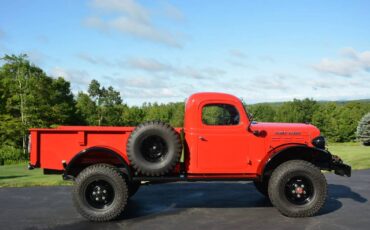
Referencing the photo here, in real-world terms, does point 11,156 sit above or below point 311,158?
below

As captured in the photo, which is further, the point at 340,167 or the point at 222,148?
the point at 340,167

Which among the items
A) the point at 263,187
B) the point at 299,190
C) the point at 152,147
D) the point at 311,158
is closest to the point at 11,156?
the point at 263,187

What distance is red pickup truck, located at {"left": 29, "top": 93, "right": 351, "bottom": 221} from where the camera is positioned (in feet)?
22.5

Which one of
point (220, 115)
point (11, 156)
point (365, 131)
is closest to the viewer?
point (220, 115)

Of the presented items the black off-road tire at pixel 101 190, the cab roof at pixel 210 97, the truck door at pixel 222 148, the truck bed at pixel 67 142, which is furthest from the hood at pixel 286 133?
the black off-road tire at pixel 101 190

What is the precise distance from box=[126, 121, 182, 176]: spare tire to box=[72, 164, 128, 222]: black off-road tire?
43 centimetres

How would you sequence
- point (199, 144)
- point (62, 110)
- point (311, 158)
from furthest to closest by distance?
point (62, 110) < point (311, 158) < point (199, 144)

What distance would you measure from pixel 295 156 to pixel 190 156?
209 centimetres

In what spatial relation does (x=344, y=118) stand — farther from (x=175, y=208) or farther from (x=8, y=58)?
(x=175, y=208)

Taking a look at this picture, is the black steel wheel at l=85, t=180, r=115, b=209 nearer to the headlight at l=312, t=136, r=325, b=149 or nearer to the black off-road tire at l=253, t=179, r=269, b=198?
the black off-road tire at l=253, t=179, r=269, b=198

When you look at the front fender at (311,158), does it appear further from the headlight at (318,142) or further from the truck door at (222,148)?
the truck door at (222,148)

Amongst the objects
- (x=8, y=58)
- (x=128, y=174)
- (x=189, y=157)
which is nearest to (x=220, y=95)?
(x=189, y=157)

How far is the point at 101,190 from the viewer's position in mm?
7012

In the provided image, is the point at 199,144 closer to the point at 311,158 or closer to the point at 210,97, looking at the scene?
the point at 210,97
